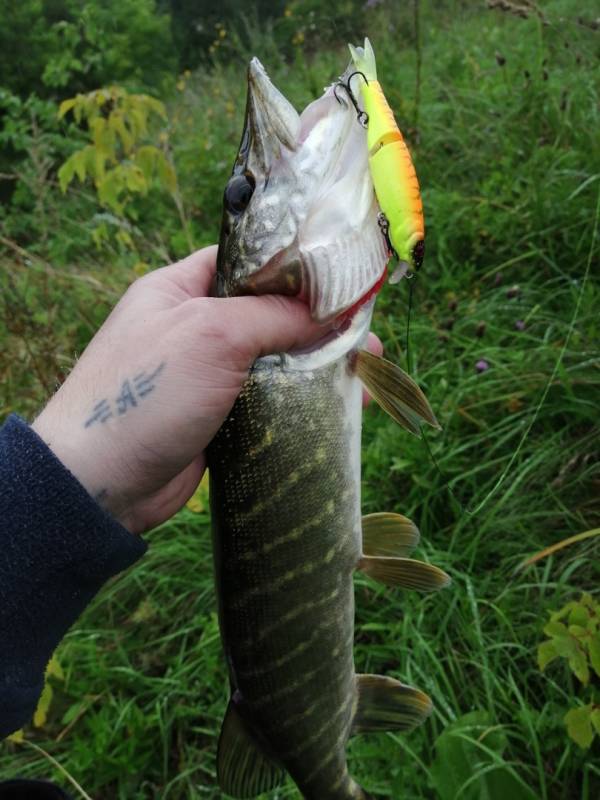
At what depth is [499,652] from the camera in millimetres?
1729

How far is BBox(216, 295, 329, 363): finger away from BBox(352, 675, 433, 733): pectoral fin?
2.54ft

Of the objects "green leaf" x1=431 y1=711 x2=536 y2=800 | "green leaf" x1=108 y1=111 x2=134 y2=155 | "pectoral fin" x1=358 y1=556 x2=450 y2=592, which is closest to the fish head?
"pectoral fin" x1=358 y1=556 x2=450 y2=592

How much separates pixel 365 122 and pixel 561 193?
63.5 inches

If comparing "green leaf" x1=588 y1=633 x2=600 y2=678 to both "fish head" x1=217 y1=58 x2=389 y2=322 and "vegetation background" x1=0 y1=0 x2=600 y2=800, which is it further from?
"fish head" x1=217 y1=58 x2=389 y2=322

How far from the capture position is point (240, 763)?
4.49 ft

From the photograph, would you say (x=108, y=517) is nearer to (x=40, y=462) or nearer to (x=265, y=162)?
(x=40, y=462)

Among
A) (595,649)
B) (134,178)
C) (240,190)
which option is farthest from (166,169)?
(595,649)

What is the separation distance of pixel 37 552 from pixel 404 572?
73 centimetres

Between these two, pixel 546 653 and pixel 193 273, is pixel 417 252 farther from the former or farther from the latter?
pixel 546 653

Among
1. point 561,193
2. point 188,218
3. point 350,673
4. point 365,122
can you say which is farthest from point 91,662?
point 188,218

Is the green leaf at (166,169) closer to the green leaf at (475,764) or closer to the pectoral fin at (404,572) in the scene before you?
the pectoral fin at (404,572)

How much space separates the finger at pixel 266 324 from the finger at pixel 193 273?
30 centimetres

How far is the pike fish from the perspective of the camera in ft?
3.87

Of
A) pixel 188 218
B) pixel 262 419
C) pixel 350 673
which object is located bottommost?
pixel 350 673
